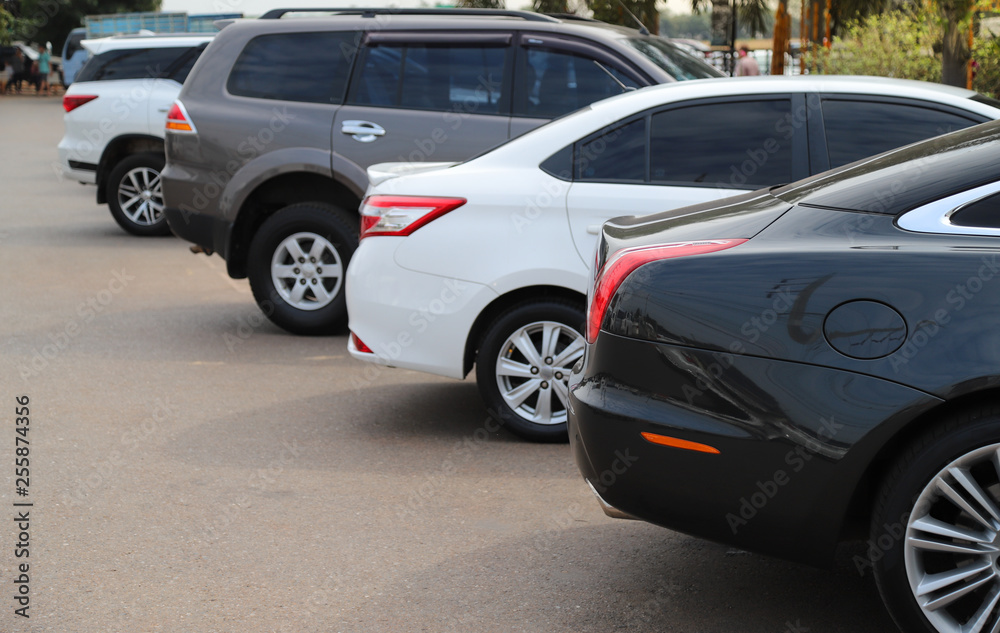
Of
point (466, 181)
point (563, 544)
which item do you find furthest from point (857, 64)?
point (563, 544)

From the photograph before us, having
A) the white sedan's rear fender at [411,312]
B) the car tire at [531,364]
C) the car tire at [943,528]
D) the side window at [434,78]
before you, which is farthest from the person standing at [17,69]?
the car tire at [943,528]

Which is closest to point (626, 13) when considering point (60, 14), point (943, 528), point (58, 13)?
point (943, 528)

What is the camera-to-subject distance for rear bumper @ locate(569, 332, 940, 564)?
296 centimetres

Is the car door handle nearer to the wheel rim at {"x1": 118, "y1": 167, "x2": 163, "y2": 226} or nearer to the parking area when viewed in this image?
the parking area

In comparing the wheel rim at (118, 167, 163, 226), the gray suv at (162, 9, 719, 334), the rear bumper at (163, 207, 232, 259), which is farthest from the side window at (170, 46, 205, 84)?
the rear bumper at (163, 207, 232, 259)

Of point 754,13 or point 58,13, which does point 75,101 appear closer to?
point 754,13

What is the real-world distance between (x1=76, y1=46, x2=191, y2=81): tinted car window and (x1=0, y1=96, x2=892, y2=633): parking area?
6.25 meters

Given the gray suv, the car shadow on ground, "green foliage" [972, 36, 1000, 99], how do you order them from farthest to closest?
"green foliage" [972, 36, 1000, 99], the gray suv, the car shadow on ground

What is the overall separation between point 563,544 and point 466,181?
6.38ft

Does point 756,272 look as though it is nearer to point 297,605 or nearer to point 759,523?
point 759,523

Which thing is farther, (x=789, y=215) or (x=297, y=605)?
(x=297, y=605)

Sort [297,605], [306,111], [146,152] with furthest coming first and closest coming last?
1. [146,152]
2. [306,111]
3. [297,605]

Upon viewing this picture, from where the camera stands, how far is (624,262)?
133 inches

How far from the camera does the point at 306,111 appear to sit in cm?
750
